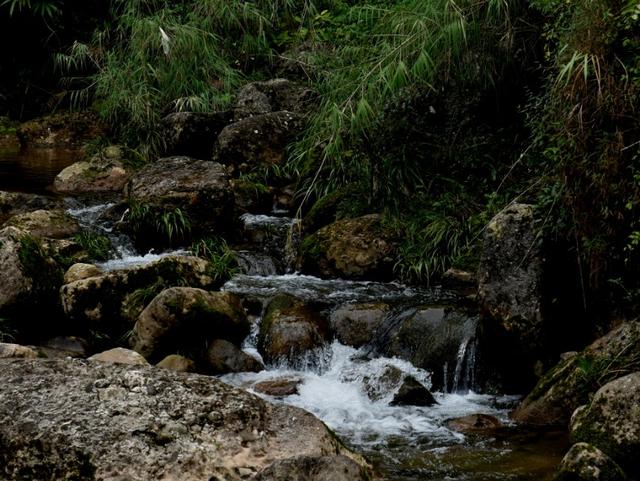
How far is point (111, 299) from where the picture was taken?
5957mm

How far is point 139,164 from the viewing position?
9.99 m

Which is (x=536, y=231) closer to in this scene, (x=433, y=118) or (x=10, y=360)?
(x=433, y=118)

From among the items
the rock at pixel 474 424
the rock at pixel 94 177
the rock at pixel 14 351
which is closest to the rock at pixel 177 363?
the rock at pixel 14 351

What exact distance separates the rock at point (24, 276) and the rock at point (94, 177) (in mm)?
3454

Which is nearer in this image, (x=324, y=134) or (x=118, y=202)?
(x=324, y=134)

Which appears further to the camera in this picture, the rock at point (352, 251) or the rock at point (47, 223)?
the rock at point (47, 223)

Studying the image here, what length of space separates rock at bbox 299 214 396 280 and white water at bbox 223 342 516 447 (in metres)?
1.22

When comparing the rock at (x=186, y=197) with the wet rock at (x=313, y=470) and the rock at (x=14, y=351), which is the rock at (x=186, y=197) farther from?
the wet rock at (x=313, y=470)

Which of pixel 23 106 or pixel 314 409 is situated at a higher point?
pixel 23 106

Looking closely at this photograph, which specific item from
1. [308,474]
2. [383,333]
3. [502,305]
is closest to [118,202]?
[383,333]

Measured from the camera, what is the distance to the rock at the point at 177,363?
520 cm

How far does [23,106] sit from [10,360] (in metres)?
11.5

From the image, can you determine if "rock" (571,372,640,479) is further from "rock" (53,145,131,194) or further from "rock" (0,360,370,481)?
"rock" (53,145,131,194)

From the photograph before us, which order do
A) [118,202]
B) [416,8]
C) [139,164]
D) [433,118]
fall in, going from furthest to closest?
[139,164], [118,202], [433,118], [416,8]
